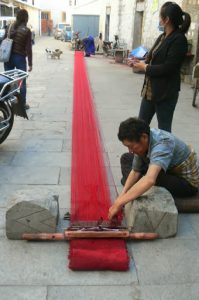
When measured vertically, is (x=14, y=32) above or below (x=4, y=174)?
above

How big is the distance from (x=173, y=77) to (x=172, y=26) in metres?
0.51

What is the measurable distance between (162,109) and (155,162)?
4.38 feet

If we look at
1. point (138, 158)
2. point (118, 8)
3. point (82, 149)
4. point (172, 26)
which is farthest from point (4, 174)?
point (118, 8)

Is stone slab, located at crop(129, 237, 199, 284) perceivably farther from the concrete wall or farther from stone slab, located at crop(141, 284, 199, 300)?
the concrete wall

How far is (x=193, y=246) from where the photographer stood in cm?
331

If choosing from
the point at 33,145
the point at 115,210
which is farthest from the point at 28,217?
the point at 33,145

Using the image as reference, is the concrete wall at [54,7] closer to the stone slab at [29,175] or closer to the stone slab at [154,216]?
the stone slab at [29,175]

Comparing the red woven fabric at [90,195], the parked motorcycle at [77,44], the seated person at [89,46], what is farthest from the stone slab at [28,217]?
the parked motorcycle at [77,44]

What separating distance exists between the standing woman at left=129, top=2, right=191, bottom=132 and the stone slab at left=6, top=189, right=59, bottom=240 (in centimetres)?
178

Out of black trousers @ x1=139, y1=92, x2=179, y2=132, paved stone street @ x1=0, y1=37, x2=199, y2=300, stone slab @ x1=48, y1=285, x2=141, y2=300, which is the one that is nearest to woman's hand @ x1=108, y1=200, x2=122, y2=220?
paved stone street @ x1=0, y1=37, x2=199, y2=300

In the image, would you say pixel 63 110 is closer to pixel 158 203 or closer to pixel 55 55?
pixel 158 203

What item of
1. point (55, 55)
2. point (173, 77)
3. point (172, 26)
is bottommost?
point (55, 55)

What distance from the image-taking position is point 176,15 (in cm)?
416

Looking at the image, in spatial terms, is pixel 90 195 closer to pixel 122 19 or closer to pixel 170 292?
pixel 170 292
